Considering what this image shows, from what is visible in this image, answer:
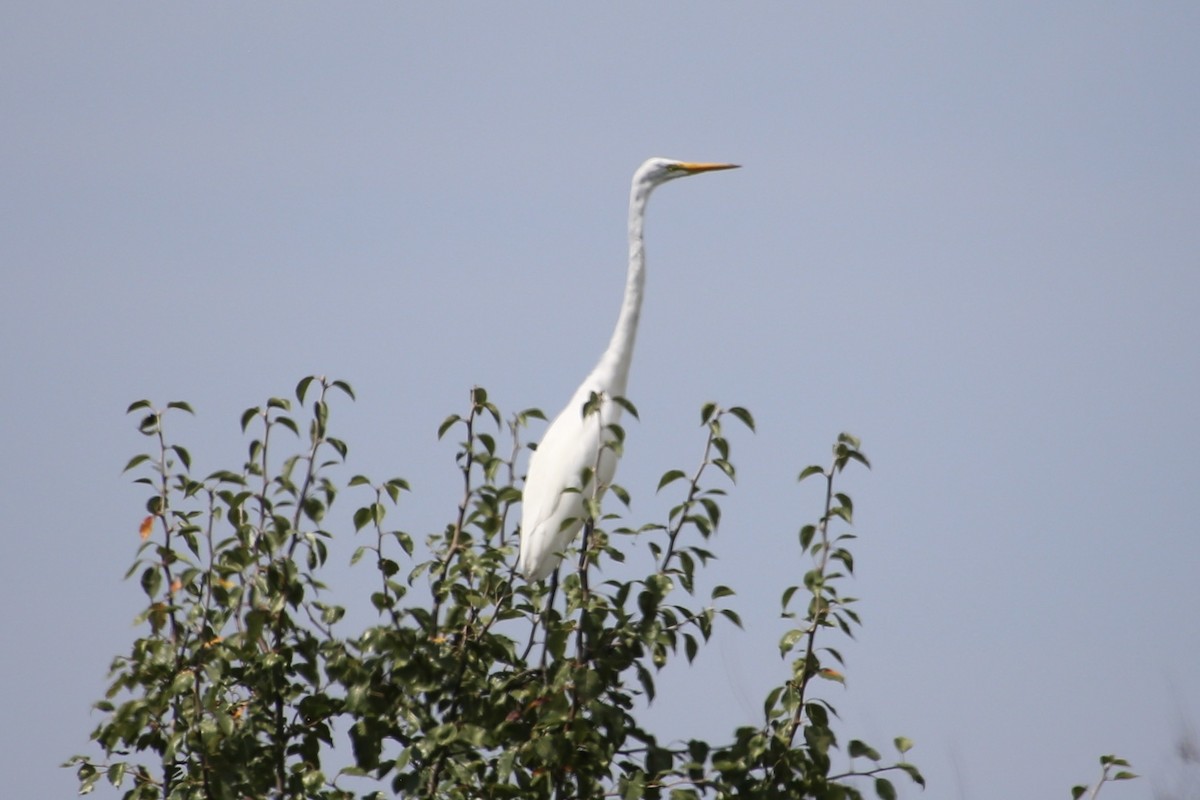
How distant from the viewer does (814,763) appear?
340 centimetres

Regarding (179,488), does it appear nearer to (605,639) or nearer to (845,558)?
(605,639)

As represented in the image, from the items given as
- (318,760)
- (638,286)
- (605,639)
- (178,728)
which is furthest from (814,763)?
(638,286)

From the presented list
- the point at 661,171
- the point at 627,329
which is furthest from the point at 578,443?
the point at 661,171

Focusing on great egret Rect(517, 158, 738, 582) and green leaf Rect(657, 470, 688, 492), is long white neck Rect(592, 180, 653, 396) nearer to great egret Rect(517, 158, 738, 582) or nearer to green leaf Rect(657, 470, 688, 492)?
great egret Rect(517, 158, 738, 582)

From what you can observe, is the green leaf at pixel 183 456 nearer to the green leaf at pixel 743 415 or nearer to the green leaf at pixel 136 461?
the green leaf at pixel 136 461

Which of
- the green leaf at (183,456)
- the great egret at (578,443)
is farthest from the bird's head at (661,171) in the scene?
the green leaf at (183,456)

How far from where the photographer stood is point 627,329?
5637mm

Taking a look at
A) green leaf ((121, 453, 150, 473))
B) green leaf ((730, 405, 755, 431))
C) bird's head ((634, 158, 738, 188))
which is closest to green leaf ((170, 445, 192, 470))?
green leaf ((121, 453, 150, 473))

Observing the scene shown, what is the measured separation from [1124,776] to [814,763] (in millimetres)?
686

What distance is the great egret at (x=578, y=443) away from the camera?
4.91 m

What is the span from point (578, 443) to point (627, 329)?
0.55 metres

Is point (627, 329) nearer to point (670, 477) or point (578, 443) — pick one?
point (578, 443)

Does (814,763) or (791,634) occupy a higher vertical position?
(791,634)

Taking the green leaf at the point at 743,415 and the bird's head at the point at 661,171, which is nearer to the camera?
the green leaf at the point at 743,415
